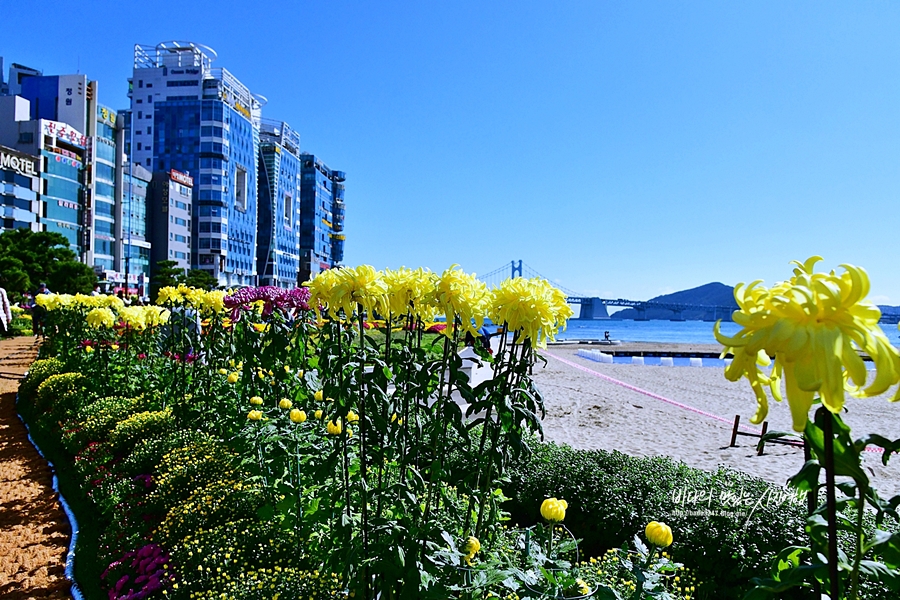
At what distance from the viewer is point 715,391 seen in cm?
1530

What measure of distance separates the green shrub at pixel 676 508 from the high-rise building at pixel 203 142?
182ft

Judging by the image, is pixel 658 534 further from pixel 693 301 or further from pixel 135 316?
pixel 693 301

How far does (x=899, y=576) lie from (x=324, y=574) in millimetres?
2109

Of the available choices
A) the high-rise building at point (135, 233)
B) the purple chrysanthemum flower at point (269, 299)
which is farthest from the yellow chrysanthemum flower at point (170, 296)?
the high-rise building at point (135, 233)

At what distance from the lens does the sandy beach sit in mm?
6938

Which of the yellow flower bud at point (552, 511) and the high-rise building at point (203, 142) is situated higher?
the high-rise building at point (203, 142)

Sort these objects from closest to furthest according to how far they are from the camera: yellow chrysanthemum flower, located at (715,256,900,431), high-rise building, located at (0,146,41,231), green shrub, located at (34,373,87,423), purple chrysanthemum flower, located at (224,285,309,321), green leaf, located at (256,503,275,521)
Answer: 1. yellow chrysanthemum flower, located at (715,256,900,431)
2. green leaf, located at (256,503,275,521)
3. purple chrysanthemum flower, located at (224,285,309,321)
4. green shrub, located at (34,373,87,423)
5. high-rise building, located at (0,146,41,231)

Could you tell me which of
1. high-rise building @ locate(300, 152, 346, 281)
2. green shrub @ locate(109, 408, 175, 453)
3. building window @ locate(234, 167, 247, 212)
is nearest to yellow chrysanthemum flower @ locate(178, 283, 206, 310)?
green shrub @ locate(109, 408, 175, 453)

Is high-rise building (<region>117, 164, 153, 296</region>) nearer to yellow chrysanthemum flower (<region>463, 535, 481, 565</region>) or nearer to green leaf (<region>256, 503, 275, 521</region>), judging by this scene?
green leaf (<region>256, 503, 275, 521</region>)

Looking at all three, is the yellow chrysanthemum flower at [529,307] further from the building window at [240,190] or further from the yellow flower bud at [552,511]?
the building window at [240,190]

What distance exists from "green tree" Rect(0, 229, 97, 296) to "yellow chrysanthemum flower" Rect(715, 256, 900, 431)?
2342 cm

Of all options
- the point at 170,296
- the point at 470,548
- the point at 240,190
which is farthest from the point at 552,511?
the point at 240,190

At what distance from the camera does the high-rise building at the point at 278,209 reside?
6588cm

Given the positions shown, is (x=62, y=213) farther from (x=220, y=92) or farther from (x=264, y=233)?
(x=264, y=233)
